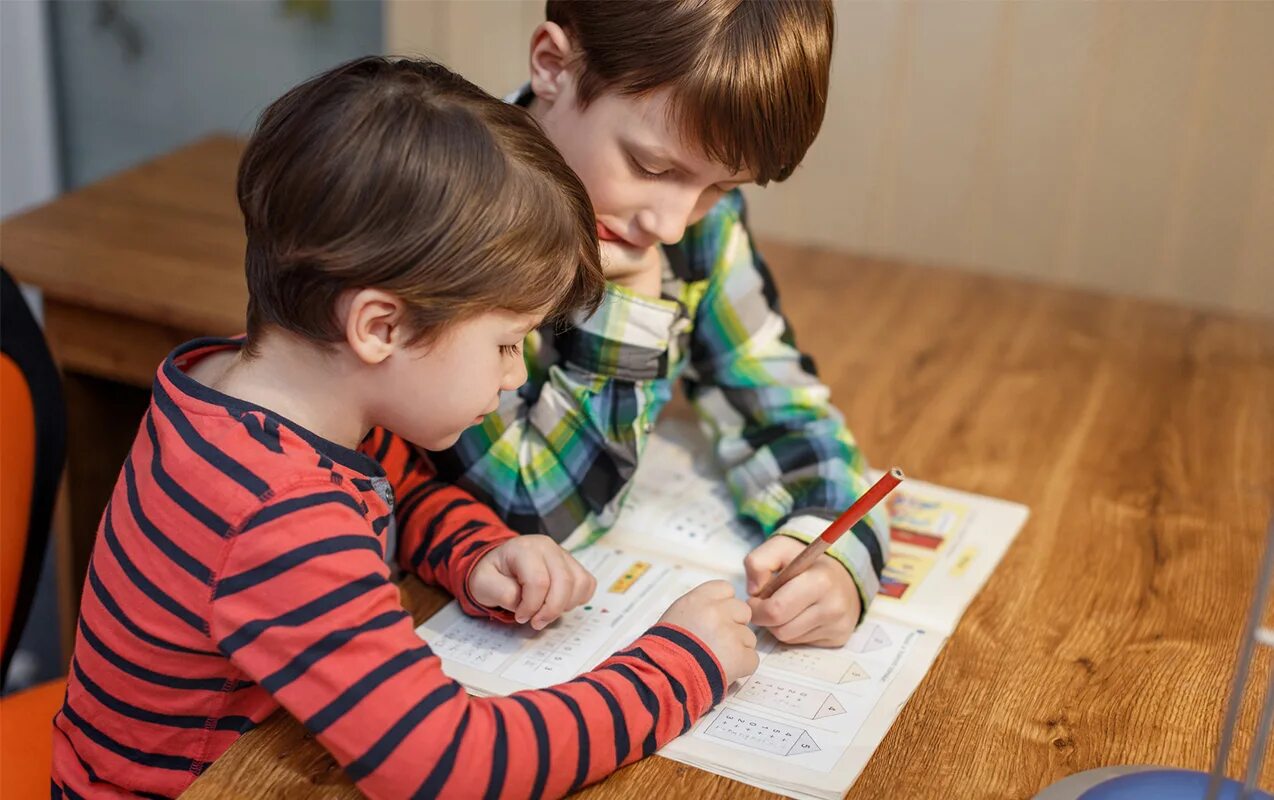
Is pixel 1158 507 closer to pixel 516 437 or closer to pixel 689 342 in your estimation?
pixel 689 342

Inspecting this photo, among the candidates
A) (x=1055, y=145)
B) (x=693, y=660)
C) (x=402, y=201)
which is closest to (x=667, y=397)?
(x=693, y=660)

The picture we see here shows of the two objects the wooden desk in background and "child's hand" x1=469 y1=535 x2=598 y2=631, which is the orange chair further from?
"child's hand" x1=469 y1=535 x2=598 y2=631

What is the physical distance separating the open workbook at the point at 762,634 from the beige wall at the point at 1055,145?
69cm

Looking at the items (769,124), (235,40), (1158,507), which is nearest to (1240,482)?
(1158,507)

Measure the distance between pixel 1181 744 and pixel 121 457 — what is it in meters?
1.24

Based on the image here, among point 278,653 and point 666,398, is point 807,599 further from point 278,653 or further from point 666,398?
point 278,653

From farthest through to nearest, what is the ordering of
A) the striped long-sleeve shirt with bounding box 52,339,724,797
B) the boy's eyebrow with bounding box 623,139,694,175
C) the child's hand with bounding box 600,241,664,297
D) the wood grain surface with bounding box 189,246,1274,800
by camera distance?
the child's hand with bounding box 600,241,664,297, the boy's eyebrow with bounding box 623,139,694,175, the wood grain surface with bounding box 189,246,1274,800, the striped long-sleeve shirt with bounding box 52,339,724,797

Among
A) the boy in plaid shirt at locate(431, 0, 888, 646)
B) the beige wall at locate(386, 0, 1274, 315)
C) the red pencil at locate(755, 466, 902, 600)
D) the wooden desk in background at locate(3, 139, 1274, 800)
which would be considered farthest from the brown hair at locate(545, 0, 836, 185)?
the beige wall at locate(386, 0, 1274, 315)

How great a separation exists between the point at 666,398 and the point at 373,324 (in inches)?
17.2

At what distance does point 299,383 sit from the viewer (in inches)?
33.4

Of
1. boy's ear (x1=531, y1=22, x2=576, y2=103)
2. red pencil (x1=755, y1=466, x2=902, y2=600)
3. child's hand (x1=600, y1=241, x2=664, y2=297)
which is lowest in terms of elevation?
red pencil (x1=755, y1=466, x2=902, y2=600)

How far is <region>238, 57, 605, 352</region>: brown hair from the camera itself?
2.49 feet

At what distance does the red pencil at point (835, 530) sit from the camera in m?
0.90

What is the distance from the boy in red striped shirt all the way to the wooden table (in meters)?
0.54
